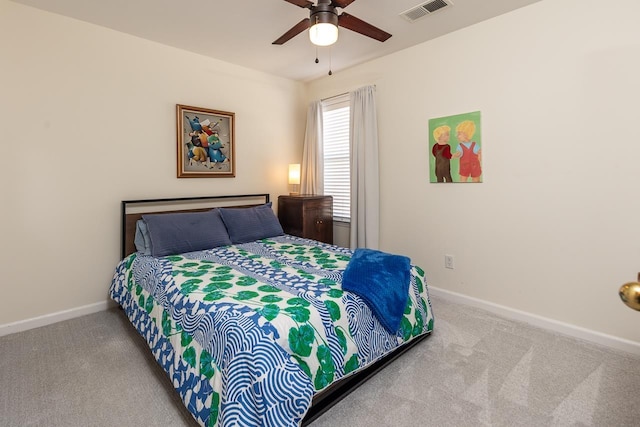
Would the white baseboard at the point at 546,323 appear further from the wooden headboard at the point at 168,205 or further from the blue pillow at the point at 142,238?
the blue pillow at the point at 142,238

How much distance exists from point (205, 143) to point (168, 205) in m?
0.77

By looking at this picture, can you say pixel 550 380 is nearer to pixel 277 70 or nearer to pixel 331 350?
pixel 331 350

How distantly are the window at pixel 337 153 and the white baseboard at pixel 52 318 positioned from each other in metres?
2.65

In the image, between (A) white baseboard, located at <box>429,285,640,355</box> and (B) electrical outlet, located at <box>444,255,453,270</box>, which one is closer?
(A) white baseboard, located at <box>429,285,640,355</box>

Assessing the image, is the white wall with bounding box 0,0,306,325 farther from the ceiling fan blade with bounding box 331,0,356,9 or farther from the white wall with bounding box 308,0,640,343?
the white wall with bounding box 308,0,640,343

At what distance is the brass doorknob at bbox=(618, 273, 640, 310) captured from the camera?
2.43 feet

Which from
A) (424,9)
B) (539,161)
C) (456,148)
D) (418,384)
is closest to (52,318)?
(418,384)

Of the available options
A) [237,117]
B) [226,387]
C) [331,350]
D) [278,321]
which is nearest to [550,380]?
[331,350]

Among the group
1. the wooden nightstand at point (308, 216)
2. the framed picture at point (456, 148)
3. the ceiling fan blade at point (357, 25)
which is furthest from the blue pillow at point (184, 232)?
the framed picture at point (456, 148)

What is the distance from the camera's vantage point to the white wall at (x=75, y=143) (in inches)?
99.3

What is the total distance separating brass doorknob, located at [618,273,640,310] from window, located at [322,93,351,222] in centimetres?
328

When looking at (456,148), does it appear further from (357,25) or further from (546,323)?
(546,323)

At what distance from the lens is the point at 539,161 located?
254 cm

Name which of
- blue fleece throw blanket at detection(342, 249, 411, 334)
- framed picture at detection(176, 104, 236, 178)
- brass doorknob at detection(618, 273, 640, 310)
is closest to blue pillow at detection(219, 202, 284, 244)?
framed picture at detection(176, 104, 236, 178)
